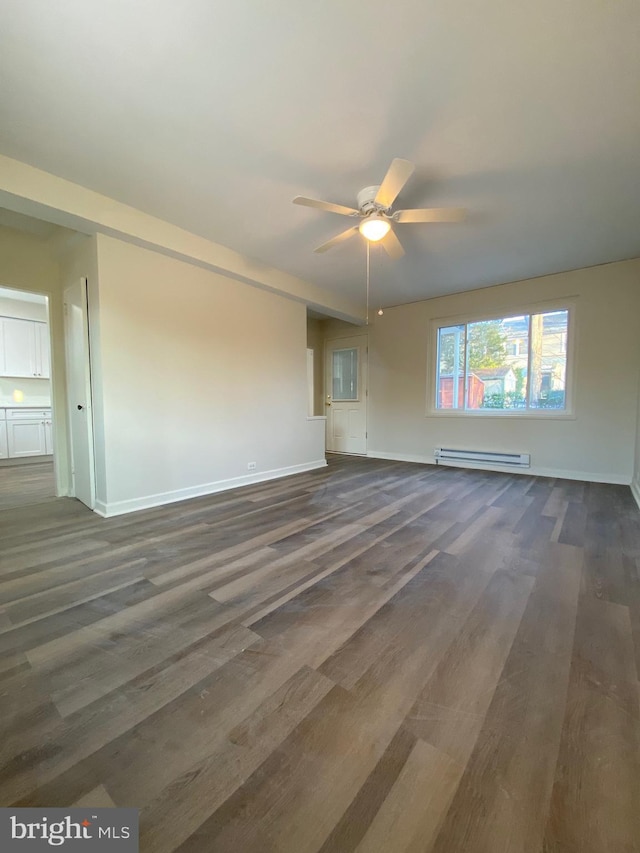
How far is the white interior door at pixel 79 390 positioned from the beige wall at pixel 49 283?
0.65 feet

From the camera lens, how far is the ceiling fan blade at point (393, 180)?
74.2 inches

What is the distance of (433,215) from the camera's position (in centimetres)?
234

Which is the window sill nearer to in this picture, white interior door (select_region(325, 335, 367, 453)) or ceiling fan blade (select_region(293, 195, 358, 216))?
white interior door (select_region(325, 335, 367, 453))

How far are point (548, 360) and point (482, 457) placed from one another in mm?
1620

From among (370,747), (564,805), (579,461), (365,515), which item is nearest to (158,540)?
(365,515)

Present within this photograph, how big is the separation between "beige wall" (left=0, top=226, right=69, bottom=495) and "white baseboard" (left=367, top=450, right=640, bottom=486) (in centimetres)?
484

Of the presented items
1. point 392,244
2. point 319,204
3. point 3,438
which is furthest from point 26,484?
point 392,244

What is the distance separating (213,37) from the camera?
5.01 feet

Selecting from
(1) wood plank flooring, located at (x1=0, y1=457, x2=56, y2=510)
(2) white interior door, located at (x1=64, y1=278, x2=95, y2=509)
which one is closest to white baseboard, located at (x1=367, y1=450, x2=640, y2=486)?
(2) white interior door, located at (x1=64, y1=278, x2=95, y2=509)

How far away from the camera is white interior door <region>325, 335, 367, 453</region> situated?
629 centimetres

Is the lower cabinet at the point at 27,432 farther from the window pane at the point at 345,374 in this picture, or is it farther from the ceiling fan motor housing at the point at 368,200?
the ceiling fan motor housing at the point at 368,200

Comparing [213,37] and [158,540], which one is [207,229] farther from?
[158,540]

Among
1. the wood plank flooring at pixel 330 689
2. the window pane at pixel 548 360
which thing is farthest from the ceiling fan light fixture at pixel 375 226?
the window pane at pixel 548 360

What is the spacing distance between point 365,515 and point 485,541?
1.01 metres
